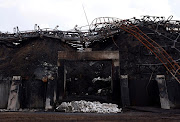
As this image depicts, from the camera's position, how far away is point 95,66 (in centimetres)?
1923

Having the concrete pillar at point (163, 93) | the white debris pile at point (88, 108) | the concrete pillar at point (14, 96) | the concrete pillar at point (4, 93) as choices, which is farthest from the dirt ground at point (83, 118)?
the concrete pillar at point (4, 93)

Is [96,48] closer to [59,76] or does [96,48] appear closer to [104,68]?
[104,68]

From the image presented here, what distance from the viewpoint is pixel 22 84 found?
44.8ft

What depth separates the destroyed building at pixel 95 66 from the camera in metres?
12.3

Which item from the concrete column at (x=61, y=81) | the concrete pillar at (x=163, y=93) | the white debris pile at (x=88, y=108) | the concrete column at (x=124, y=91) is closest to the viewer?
the white debris pile at (x=88, y=108)

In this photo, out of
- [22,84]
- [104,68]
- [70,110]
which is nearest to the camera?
[70,110]

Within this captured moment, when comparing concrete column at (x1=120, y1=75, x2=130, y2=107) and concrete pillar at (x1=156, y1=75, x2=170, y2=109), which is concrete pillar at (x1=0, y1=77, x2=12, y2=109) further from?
concrete pillar at (x1=156, y1=75, x2=170, y2=109)

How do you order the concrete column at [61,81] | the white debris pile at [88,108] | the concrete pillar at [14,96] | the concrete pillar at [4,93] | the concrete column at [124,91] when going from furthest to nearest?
1. the concrete pillar at [4,93]
2. the concrete column at [61,81]
3. the concrete pillar at [14,96]
4. the concrete column at [124,91]
5. the white debris pile at [88,108]

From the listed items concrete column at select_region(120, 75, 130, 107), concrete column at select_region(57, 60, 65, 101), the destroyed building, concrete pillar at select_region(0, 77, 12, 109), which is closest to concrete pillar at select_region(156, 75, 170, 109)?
the destroyed building

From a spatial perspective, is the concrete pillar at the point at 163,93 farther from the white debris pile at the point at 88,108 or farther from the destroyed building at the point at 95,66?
the white debris pile at the point at 88,108

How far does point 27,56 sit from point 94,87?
9682mm

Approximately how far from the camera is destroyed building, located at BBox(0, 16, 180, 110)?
1230 centimetres

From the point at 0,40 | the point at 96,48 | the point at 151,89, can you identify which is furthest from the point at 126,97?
the point at 0,40

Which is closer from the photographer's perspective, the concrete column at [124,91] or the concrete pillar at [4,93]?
the concrete column at [124,91]
